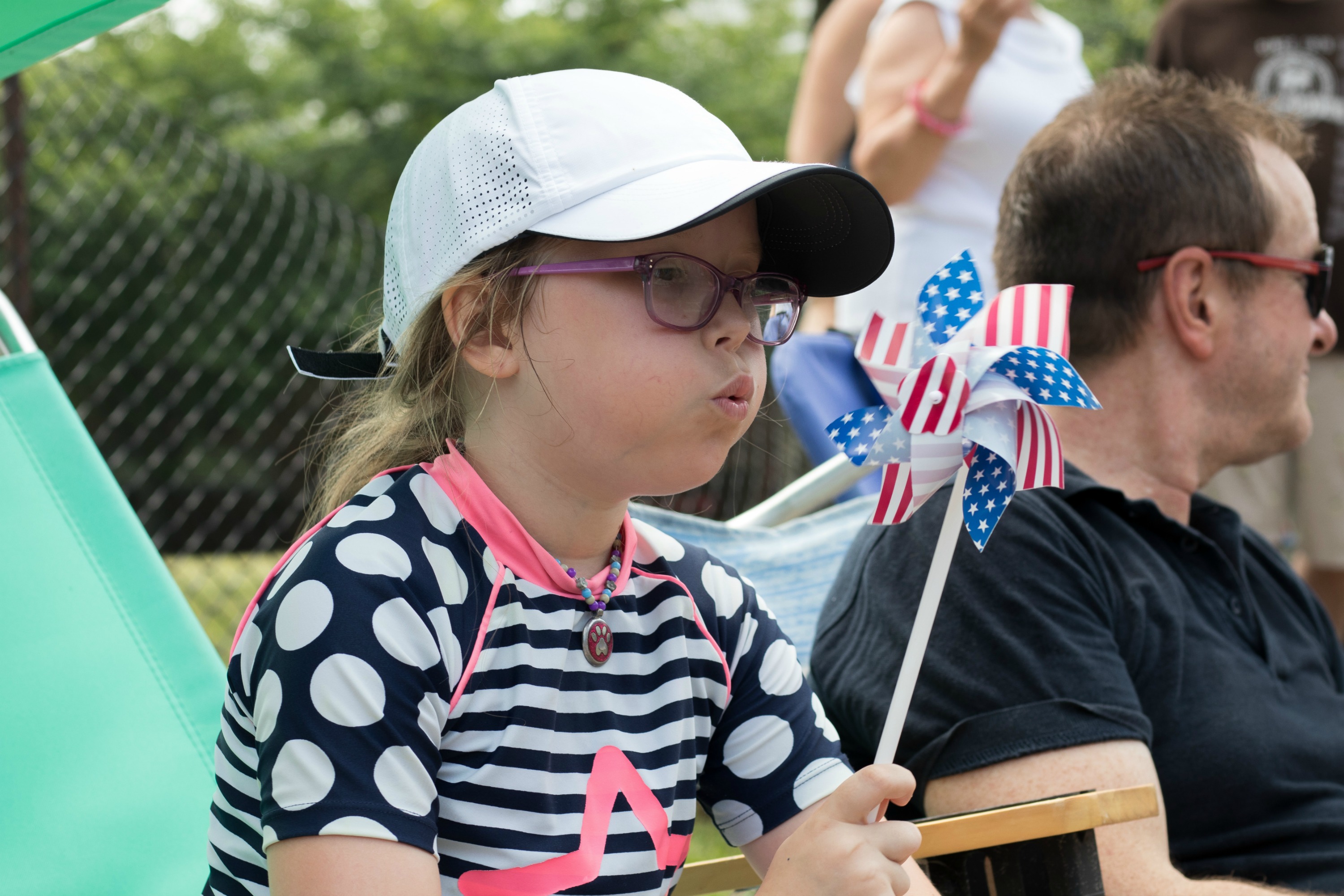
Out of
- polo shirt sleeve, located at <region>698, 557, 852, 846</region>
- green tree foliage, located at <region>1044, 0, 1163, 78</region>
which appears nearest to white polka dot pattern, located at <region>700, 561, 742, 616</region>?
polo shirt sleeve, located at <region>698, 557, 852, 846</region>

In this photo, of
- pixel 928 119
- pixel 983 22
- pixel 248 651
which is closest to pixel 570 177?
pixel 248 651

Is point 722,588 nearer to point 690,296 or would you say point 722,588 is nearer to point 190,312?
point 690,296

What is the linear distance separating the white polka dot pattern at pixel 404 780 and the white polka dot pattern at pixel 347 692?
4 centimetres

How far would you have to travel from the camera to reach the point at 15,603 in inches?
65.7

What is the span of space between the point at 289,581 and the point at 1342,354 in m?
3.27

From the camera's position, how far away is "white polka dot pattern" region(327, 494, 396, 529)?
4.04ft

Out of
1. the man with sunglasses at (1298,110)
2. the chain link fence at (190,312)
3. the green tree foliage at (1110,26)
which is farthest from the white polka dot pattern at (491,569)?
the green tree foliage at (1110,26)

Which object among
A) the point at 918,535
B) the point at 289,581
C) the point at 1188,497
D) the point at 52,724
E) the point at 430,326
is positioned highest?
the point at 430,326

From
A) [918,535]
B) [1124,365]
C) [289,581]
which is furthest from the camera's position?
[1124,365]

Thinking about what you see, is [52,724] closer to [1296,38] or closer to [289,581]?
[289,581]

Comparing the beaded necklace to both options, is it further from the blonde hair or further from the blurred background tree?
the blurred background tree

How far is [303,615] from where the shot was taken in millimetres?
1145

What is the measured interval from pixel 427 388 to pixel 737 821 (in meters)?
0.58

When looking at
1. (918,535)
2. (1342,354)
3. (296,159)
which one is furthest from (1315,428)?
(296,159)
